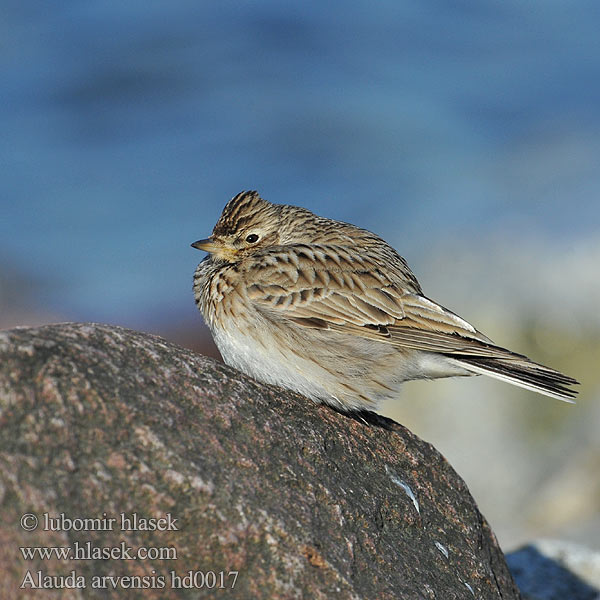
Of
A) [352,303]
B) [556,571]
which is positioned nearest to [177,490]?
[352,303]

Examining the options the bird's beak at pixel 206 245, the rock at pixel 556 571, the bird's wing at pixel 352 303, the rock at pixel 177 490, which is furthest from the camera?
the rock at pixel 556 571

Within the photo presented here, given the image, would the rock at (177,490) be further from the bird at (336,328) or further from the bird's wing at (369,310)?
the bird's wing at (369,310)

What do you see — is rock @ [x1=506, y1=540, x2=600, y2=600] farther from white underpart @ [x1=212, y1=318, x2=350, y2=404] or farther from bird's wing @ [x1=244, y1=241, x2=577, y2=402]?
white underpart @ [x1=212, y1=318, x2=350, y2=404]

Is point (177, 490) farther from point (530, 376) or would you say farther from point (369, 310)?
point (530, 376)

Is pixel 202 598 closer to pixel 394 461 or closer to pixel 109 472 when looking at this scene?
pixel 109 472

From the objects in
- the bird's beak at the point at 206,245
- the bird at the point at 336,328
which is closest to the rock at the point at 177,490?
the bird at the point at 336,328

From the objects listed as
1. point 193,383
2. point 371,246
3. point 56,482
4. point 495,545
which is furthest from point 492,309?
point 56,482

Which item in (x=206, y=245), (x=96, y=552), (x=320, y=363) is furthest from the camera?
(x=206, y=245)
